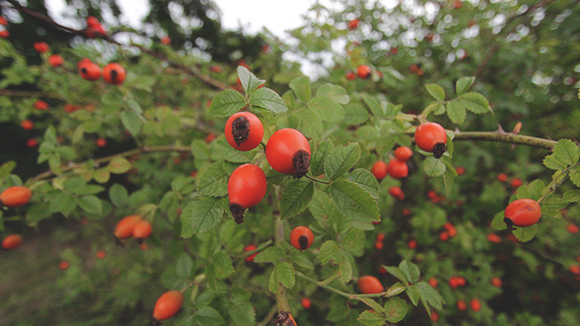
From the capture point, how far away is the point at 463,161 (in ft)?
10.0

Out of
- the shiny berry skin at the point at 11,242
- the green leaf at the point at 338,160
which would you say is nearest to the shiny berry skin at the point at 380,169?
the green leaf at the point at 338,160

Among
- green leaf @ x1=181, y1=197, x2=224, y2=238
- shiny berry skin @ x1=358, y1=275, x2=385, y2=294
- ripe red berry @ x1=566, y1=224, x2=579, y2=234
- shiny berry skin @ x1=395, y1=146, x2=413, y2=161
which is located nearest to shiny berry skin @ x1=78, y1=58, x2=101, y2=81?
green leaf @ x1=181, y1=197, x2=224, y2=238

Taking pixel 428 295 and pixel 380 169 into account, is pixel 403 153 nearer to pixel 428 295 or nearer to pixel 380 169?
pixel 380 169

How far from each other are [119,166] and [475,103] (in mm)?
2462

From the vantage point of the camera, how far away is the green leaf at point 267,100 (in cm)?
75

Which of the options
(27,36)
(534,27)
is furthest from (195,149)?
(27,36)

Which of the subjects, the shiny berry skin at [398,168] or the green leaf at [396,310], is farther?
the shiny berry skin at [398,168]

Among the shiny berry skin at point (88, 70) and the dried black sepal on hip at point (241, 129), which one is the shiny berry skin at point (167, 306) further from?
the shiny berry skin at point (88, 70)

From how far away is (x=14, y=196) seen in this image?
1517mm

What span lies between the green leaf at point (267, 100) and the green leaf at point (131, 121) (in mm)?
1448

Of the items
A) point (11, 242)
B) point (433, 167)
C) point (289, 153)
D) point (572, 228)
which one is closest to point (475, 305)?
point (572, 228)

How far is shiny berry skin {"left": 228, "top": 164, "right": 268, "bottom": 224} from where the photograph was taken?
2.45ft

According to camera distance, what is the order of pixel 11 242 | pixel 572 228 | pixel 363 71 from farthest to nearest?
pixel 572 228
pixel 11 242
pixel 363 71

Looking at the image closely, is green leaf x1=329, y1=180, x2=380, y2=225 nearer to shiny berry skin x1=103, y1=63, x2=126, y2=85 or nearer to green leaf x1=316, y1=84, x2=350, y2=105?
green leaf x1=316, y1=84, x2=350, y2=105
